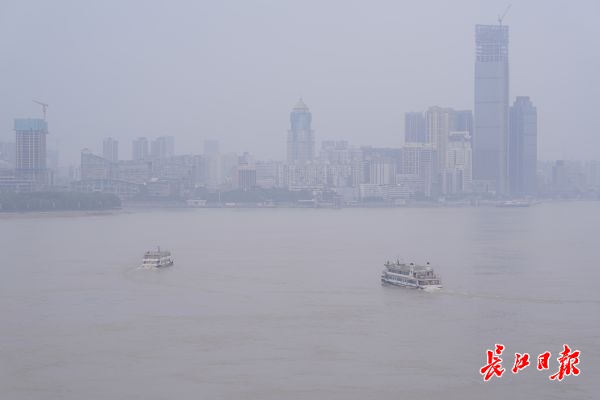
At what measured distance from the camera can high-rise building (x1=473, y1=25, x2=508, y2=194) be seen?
59.1 meters

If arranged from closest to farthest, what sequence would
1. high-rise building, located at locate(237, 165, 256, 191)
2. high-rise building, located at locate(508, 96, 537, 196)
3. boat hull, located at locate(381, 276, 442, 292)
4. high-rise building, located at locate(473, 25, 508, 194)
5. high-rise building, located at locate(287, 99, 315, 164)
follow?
boat hull, located at locate(381, 276, 442, 292) → high-rise building, located at locate(237, 165, 256, 191) → high-rise building, located at locate(473, 25, 508, 194) → high-rise building, located at locate(508, 96, 537, 196) → high-rise building, located at locate(287, 99, 315, 164)

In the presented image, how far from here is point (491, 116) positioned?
59.5 meters

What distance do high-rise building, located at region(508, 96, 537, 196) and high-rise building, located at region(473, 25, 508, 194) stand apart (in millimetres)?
884

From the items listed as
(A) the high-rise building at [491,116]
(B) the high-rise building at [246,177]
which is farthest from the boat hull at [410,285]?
(A) the high-rise building at [491,116]

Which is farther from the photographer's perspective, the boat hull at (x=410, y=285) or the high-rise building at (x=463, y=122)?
the high-rise building at (x=463, y=122)

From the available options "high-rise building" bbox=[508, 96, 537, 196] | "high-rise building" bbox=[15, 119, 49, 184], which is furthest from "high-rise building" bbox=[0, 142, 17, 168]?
"high-rise building" bbox=[508, 96, 537, 196]

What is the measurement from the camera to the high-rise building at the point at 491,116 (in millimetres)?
59125

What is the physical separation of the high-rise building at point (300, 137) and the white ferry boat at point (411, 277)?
59.3 meters

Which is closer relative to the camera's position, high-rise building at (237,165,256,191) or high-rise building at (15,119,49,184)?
high-rise building at (15,119,49,184)

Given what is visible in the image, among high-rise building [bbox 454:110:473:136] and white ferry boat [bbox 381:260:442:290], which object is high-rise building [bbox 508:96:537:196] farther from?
white ferry boat [bbox 381:260:442:290]

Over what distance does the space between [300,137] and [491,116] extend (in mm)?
16893

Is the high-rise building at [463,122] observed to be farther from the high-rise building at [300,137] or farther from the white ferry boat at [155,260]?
the white ferry boat at [155,260]

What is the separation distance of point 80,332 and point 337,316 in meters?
2.34

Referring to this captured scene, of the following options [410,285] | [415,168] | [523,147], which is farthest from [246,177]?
[410,285]
